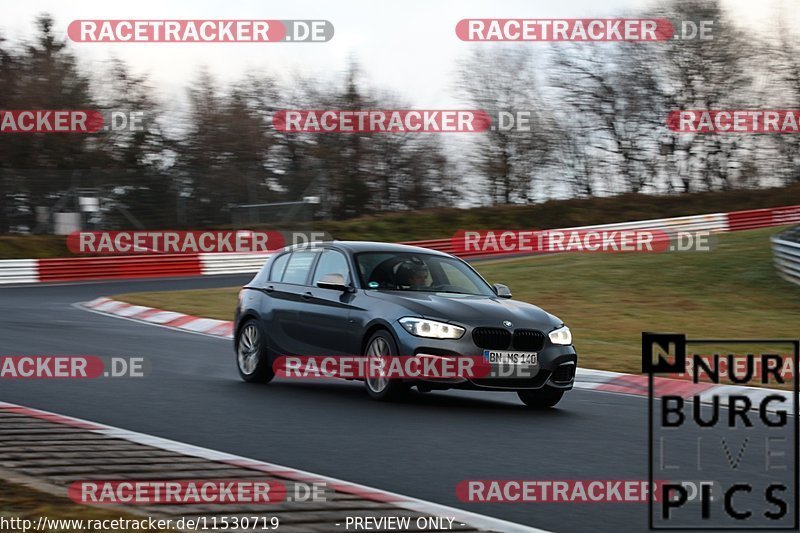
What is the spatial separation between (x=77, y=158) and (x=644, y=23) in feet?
76.3

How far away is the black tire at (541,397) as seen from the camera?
11.1 meters

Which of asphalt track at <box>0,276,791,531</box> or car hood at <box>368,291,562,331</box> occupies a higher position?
car hood at <box>368,291,562,331</box>

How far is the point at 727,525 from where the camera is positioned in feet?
19.9

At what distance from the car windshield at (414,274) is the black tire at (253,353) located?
1.45 metres

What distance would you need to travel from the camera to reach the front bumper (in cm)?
1050

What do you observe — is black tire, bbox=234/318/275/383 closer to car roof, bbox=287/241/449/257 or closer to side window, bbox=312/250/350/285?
side window, bbox=312/250/350/285

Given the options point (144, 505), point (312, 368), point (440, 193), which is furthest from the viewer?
point (440, 193)

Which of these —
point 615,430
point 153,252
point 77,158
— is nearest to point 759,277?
point 153,252

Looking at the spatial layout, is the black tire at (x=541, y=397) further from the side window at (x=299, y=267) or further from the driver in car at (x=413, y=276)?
the side window at (x=299, y=267)

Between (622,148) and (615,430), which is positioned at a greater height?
(622,148)

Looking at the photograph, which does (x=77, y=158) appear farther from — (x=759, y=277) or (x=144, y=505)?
(x=144, y=505)

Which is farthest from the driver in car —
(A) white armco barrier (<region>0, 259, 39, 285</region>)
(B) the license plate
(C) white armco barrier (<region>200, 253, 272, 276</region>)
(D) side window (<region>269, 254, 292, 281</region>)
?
(C) white armco barrier (<region>200, 253, 272, 276</region>)

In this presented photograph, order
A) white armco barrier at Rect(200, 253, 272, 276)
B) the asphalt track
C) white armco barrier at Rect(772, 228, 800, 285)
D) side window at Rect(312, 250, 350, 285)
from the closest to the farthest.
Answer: the asphalt track → side window at Rect(312, 250, 350, 285) → white armco barrier at Rect(772, 228, 800, 285) → white armco barrier at Rect(200, 253, 272, 276)

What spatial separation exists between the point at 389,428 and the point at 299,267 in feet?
11.7
